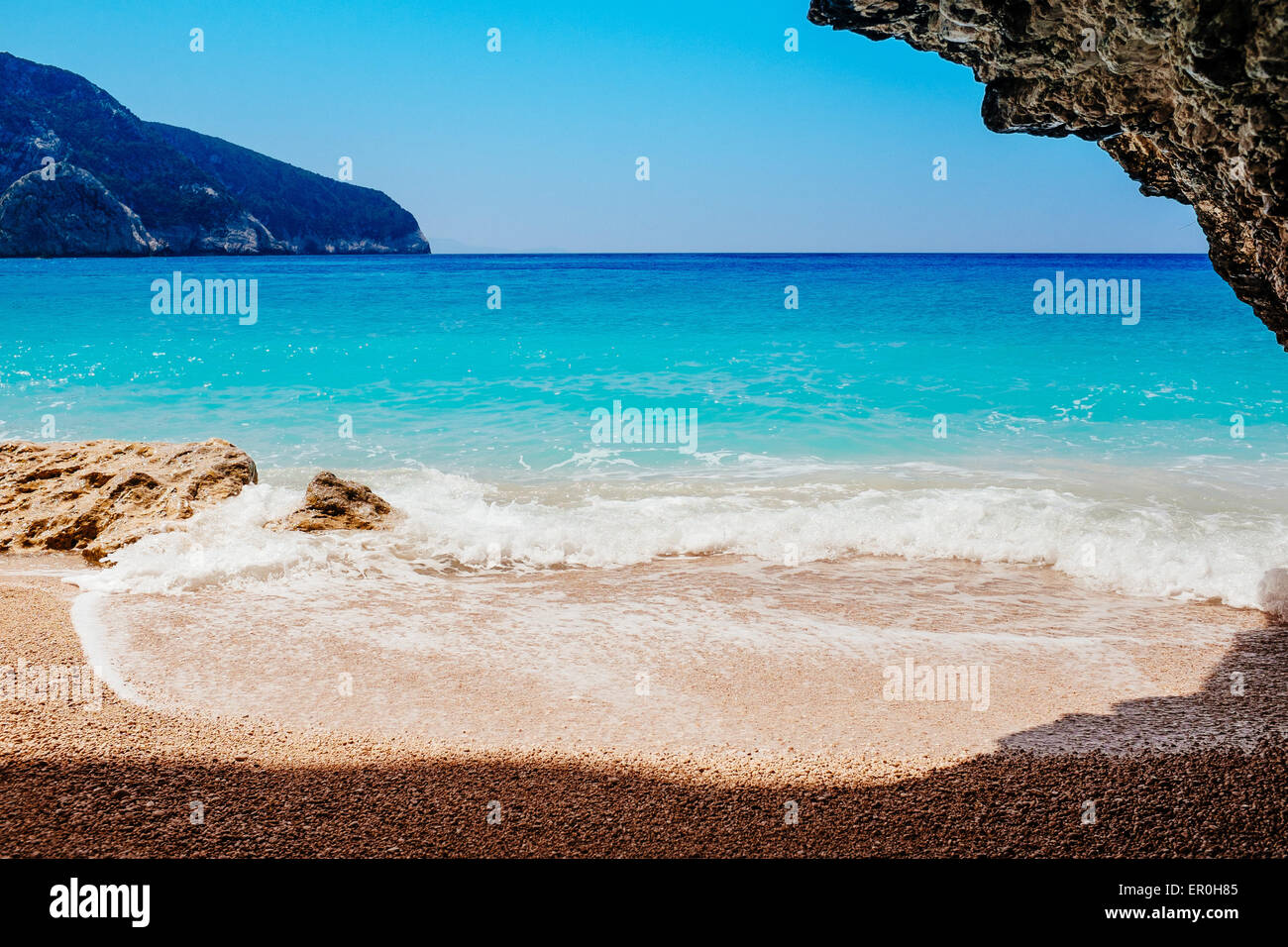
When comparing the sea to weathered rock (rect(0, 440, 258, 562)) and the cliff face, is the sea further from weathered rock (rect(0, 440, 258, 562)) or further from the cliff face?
the cliff face

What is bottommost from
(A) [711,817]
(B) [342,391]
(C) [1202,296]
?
(A) [711,817]

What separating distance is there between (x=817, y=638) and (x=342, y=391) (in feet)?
46.6

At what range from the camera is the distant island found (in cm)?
9744

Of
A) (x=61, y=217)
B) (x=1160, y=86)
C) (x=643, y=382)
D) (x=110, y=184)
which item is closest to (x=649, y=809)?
(x=1160, y=86)

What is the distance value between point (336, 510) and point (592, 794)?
5583 millimetres

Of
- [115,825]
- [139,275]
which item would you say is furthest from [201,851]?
[139,275]

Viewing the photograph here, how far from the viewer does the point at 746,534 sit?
798cm

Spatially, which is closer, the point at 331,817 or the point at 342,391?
the point at 331,817

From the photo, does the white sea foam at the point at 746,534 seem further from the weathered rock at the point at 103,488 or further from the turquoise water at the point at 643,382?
the turquoise water at the point at 643,382

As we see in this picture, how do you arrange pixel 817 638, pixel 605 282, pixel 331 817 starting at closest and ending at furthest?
pixel 331 817 → pixel 817 638 → pixel 605 282

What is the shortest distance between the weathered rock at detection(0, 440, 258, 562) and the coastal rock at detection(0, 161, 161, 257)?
113m

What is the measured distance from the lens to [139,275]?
200 feet

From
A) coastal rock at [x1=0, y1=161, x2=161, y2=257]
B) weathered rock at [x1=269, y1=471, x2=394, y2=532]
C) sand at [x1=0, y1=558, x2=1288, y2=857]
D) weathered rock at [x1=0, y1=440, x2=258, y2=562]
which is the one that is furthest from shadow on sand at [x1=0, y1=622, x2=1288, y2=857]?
coastal rock at [x1=0, y1=161, x2=161, y2=257]
